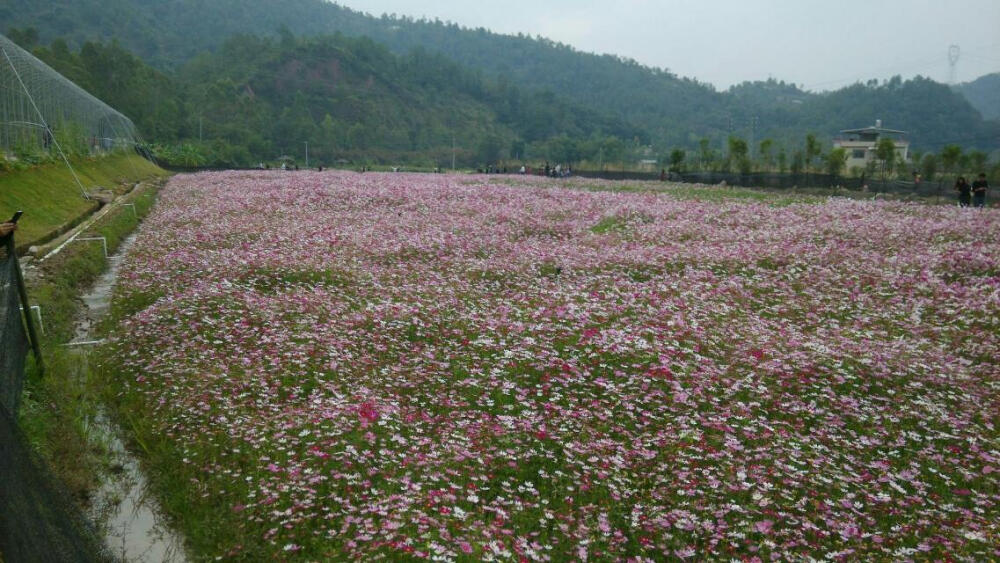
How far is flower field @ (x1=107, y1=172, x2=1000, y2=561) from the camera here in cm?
639

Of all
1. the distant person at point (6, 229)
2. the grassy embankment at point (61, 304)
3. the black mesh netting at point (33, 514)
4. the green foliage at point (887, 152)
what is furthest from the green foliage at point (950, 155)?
the black mesh netting at point (33, 514)

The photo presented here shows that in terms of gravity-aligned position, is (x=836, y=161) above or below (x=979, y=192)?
above

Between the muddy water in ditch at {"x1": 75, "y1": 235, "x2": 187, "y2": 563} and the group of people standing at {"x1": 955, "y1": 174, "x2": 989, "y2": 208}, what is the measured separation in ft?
111

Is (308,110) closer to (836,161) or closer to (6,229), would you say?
(836,161)

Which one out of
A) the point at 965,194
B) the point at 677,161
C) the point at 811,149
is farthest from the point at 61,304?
the point at 677,161

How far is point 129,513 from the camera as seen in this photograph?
691cm

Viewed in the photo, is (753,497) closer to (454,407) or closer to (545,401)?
(545,401)

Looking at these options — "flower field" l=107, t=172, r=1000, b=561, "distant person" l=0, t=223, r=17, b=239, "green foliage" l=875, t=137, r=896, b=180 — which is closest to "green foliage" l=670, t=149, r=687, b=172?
"green foliage" l=875, t=137, r=896, b=180

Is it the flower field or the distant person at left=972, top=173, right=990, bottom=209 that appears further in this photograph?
the distant person at left=972, top=173, right=990, bottom=209

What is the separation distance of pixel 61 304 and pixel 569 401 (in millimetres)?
10295

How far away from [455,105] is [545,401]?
194008mm

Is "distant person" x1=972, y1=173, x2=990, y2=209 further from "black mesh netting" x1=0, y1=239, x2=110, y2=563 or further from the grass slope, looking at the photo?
the grass slope

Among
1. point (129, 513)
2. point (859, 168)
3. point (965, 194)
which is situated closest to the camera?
point (129, 513)

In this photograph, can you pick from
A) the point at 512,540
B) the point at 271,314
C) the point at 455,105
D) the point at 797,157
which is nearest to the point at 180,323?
the point at 271,314
